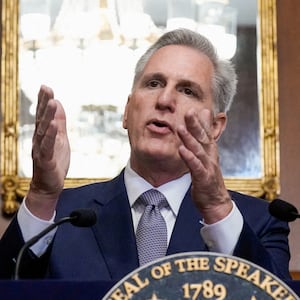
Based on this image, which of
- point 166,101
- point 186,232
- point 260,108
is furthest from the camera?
point 260,108

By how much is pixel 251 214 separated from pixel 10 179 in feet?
4.62

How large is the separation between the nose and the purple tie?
0.23 metres

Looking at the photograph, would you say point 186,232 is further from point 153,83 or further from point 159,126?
point 153,83

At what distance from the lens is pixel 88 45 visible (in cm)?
396

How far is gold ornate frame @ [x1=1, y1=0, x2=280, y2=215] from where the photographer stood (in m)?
3.78

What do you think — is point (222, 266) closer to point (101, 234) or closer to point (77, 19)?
point (101, 234)

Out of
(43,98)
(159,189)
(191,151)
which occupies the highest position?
(43,98)

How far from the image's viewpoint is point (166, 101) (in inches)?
104

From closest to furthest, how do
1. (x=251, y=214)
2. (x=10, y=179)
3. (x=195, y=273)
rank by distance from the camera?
(x=195, y=273) < (x=251, y=214) < (x=10, y=179)

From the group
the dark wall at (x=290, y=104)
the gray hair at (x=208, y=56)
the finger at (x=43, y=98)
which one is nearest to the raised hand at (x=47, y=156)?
the finger at (x=43, y=98)

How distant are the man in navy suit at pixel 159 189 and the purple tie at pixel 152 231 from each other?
18 mm

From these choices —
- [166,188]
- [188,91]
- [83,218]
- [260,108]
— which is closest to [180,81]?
[188,91]

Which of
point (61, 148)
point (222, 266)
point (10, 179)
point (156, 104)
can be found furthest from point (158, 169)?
point (10, 179)

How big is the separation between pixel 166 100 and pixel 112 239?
40 centimetres
